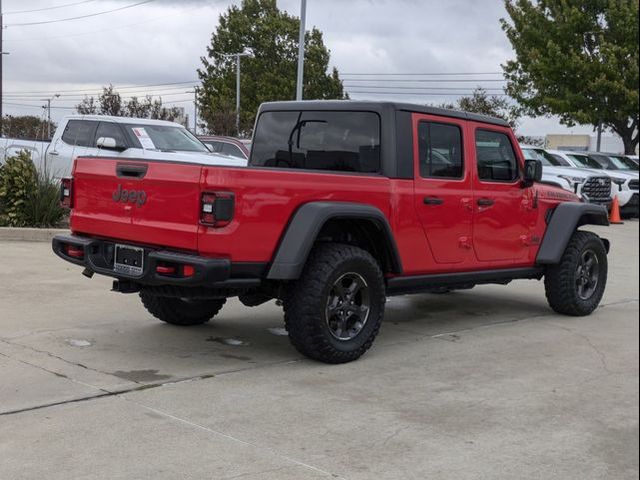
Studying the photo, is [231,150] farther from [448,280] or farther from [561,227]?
[448,280]

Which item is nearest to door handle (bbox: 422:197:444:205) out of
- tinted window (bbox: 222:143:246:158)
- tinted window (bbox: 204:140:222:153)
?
tinted window (bbox: 222:143:246:158)

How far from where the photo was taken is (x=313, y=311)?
540 cm

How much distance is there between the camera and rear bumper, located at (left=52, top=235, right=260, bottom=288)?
496cm

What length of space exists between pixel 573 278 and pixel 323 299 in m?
3.20

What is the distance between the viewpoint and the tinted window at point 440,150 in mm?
6352

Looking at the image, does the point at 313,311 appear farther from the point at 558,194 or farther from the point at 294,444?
the point at 558,194

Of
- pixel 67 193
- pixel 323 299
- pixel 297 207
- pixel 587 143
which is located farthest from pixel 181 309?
pixel 587 143

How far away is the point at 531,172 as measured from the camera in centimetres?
719

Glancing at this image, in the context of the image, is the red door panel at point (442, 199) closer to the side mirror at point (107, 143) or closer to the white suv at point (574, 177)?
the side mirror at point (107, 143)

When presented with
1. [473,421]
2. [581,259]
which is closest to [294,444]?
[473,421]

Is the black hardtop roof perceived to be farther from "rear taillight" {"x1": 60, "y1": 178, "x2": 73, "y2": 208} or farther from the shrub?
the shrub

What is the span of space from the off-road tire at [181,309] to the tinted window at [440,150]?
6.69 feet

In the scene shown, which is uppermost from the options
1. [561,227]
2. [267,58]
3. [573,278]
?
[267,58]

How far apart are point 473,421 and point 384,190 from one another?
2021 millimetres
